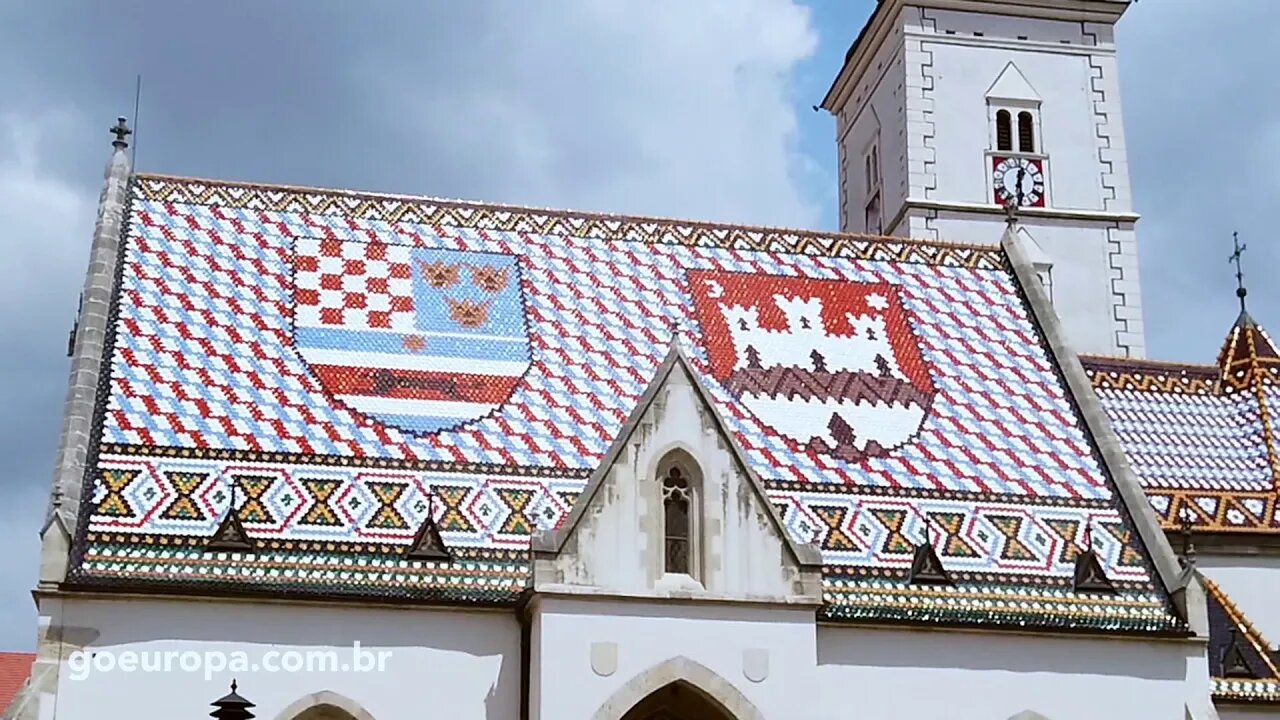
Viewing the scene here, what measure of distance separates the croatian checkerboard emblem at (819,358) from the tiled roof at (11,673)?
23013 millimetres

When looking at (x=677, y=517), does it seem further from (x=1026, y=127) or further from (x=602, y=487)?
(x=1026, y=127)

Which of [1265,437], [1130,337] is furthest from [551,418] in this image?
[1130,337]

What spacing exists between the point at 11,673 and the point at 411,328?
78.3 feet

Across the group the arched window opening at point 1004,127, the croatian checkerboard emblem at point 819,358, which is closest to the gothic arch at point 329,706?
the croatian checkerboard emblem at point 819,358

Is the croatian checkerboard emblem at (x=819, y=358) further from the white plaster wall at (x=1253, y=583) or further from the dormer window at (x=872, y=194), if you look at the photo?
the dormer window at (x=872, y=194)

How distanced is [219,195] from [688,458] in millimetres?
7820

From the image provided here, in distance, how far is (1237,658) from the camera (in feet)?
76.7

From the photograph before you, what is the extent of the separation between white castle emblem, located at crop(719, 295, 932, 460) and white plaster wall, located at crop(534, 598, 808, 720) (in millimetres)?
3390

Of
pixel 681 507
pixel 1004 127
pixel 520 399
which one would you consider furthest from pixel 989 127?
pixel 681 507

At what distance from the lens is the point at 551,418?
2083 cm

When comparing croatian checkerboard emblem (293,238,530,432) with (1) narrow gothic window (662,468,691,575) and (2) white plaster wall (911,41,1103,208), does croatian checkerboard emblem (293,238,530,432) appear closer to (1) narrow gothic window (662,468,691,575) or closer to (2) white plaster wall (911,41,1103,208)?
(1) narrow gothic window (662,468,691,575)

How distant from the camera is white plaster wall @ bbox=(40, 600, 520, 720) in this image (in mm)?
17531

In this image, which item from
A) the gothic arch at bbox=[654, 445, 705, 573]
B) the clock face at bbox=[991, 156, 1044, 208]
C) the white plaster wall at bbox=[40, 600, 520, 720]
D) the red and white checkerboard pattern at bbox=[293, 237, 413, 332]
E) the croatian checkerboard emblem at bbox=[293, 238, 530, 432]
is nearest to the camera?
the white plaster wall at bbox=[40, 600, 520, 720]

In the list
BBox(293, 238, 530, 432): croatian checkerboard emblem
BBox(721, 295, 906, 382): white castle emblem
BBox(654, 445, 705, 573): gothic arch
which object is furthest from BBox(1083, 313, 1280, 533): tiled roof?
Answer: BBox(293, 238, 530, 432): croatian checkerboard emblem
